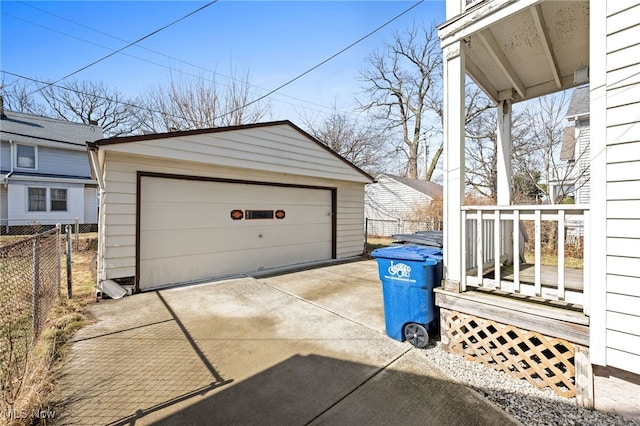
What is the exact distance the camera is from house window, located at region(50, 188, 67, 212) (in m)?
13.4

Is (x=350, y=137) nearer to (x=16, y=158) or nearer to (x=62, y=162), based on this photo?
(x=62, y=162)

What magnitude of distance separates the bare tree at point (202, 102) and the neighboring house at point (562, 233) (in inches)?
493

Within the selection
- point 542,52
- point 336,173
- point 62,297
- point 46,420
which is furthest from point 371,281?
point 62,297

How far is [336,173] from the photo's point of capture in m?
7.77

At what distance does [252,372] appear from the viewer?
2568 millimetres

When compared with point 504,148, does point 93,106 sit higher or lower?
higher

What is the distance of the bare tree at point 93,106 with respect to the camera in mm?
19388

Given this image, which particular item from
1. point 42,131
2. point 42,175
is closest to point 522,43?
point 42,175

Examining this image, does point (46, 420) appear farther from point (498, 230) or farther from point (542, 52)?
point (542, 52)

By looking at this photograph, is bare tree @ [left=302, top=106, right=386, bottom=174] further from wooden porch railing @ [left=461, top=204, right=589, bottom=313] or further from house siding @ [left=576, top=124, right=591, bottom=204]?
wooden porch railing @ [left=461, top=204, right=589, bottom=313]

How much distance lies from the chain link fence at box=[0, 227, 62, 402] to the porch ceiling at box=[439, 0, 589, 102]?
4.64 metres

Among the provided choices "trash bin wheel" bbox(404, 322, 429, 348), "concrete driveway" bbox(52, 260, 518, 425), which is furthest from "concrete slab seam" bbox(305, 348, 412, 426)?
"trash bin wheel" bbox(404, 322, 429, 348)

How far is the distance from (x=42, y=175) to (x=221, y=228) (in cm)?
1335

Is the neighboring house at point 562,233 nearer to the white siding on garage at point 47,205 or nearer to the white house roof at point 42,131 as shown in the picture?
the white siding on garage at point 47,205
